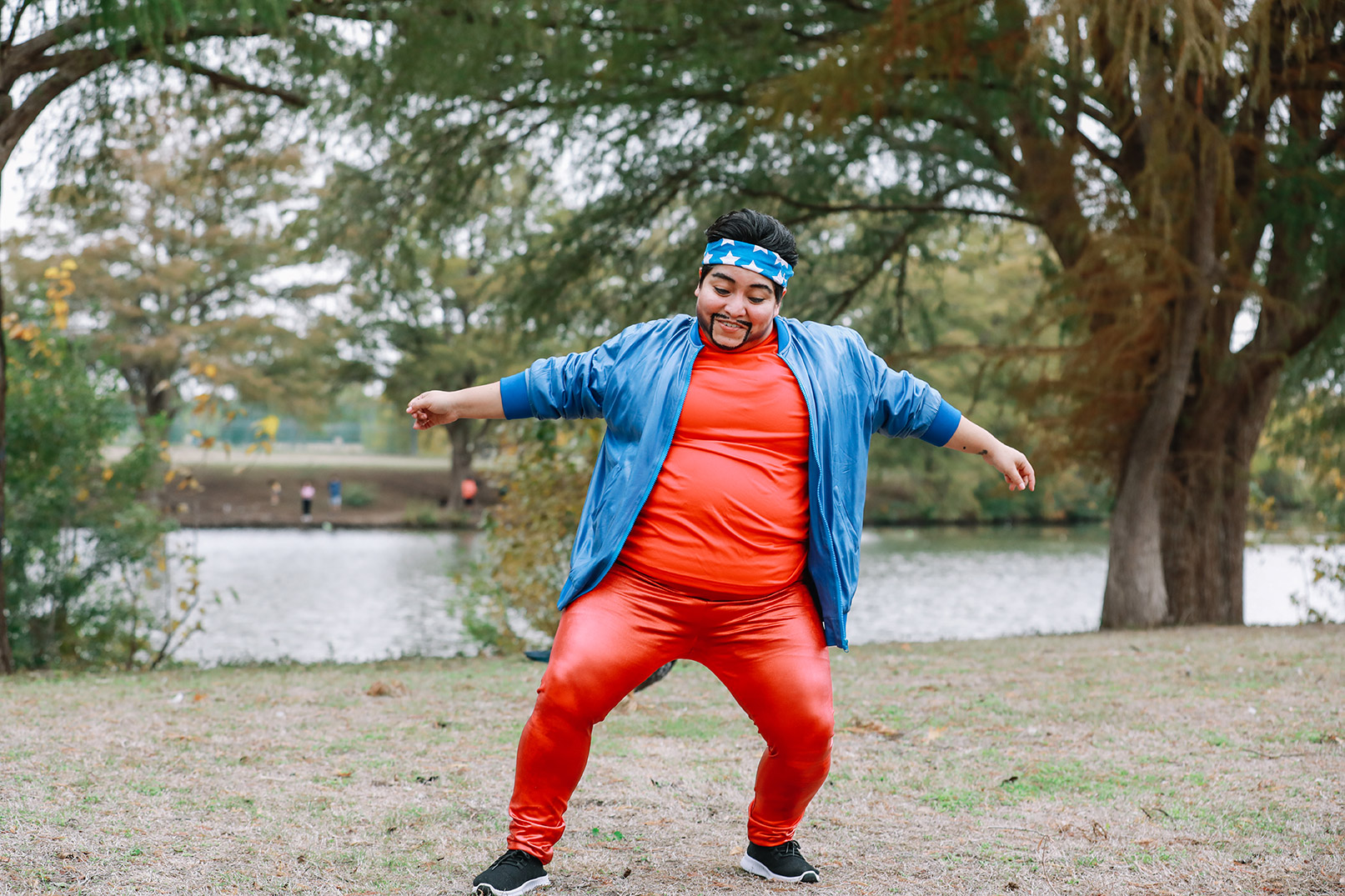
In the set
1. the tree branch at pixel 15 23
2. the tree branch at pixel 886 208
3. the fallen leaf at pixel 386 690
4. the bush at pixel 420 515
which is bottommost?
the bush at pixel 420 515

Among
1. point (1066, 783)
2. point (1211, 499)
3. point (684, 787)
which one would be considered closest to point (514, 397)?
point (684, 787)

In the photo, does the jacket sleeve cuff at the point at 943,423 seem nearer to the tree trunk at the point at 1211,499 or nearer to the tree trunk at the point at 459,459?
the tree trunk at the point at 1211,499

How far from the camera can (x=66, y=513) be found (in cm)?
923

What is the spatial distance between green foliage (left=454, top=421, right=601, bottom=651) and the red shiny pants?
17.7ft

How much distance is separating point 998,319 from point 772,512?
1336 inches

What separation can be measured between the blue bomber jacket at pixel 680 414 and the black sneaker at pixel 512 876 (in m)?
0.69

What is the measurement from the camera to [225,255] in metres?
31.9

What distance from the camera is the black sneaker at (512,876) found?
319 cm

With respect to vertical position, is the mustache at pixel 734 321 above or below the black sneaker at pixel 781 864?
above

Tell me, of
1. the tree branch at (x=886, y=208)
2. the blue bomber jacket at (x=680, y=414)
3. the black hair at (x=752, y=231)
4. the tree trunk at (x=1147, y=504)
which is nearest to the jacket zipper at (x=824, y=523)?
the blue bomber jacket at (x=680, y=414)

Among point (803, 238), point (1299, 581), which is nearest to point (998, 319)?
point (1299, 581)

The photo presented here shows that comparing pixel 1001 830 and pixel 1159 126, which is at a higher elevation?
pixel 1159 126

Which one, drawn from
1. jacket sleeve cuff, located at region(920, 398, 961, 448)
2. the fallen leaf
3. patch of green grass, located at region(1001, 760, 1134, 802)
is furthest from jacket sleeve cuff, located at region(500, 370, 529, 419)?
the fallen leaf

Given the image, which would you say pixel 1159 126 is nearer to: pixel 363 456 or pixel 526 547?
pixel 526 547
